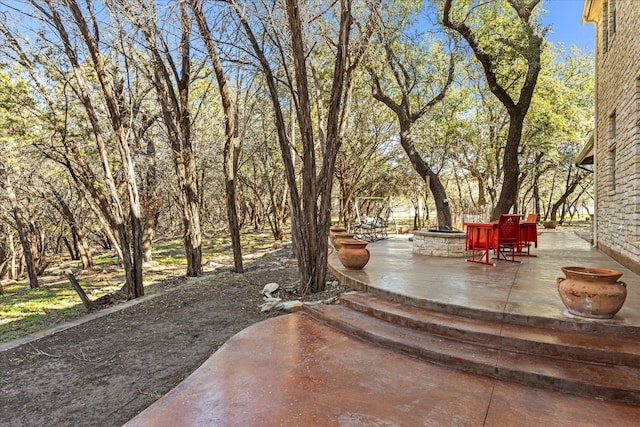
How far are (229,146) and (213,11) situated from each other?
2681 mm

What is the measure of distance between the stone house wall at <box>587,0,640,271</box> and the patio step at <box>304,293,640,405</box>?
3.22 m

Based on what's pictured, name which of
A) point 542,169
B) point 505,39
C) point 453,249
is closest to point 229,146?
point 453,249

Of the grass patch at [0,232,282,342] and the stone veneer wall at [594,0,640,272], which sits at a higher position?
the stone veneer wall at [594,0,640,272]

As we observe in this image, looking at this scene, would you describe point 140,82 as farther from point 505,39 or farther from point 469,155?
point 469,155

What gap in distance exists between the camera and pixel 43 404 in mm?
2932

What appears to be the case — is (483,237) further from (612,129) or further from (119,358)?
(119,358)

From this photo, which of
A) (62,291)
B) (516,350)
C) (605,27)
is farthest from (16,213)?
(605,27)

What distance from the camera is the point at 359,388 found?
106 inches

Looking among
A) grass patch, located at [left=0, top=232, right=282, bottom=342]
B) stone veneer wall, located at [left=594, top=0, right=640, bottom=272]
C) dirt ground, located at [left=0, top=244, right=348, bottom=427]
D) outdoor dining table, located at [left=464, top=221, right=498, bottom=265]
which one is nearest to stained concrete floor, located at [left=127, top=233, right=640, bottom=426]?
dirt ground, located at [left=0, top=244, right=348, bottom=427]

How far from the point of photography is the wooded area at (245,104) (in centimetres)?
561

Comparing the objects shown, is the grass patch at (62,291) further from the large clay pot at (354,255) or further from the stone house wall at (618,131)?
the stone house wall at (618,131)

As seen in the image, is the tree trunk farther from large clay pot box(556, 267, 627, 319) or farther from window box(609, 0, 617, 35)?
window box(609, 0, 617, 35)

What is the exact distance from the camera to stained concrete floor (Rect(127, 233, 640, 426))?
7.55 feet

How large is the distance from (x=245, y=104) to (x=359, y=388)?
30.5ft
